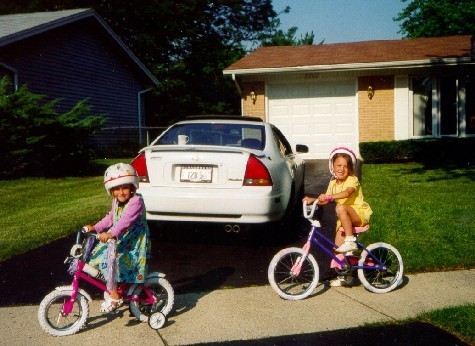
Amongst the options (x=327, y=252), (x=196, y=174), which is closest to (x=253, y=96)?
(x=196, y=174)

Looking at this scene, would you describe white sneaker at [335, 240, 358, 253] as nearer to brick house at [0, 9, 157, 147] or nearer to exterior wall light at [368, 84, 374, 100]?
brick house at [0, 9, 157, 147]

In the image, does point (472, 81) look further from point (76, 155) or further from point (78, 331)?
point (78, 331)

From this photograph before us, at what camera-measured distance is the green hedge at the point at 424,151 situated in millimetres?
15156

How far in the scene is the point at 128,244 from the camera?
3977mm

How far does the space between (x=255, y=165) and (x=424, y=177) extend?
7686mm

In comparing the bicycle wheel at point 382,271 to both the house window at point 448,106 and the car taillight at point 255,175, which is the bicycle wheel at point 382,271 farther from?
the house window at point 448,106

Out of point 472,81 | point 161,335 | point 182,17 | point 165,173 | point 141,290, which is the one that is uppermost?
point 182,17

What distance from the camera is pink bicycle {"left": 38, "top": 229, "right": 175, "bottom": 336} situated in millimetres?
3777

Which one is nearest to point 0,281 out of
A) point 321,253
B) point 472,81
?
point 321,253

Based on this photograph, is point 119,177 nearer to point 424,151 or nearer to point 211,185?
point 211,185

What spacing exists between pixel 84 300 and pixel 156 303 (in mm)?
533

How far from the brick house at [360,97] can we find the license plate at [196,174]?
11553 mm

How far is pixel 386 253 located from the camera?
4906 mm

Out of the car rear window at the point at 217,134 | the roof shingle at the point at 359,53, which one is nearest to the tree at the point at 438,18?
the roof shingle at the point at 359,53
